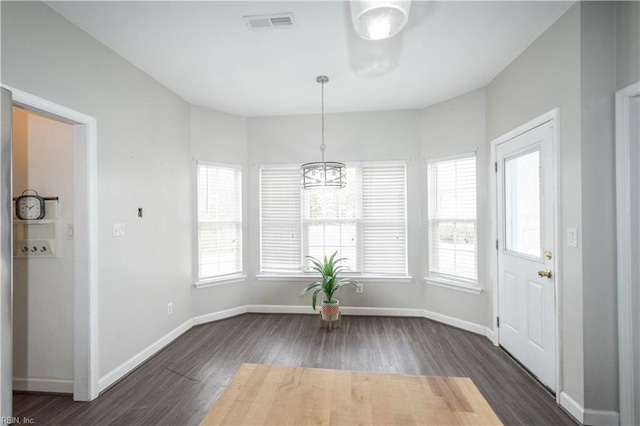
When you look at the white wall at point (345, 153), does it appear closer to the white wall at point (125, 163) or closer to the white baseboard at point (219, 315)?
the white baseboard at point (219, 315)

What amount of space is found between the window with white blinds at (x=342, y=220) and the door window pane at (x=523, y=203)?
4.13 feet

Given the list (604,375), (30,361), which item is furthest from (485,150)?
(30,361)

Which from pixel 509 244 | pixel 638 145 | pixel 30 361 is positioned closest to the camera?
pixel 638 145

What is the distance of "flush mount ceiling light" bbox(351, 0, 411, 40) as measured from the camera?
4.89 feet

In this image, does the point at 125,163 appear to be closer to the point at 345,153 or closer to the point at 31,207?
the point at 31,207

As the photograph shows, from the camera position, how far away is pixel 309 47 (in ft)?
8.06

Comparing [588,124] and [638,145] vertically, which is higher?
[588,124]

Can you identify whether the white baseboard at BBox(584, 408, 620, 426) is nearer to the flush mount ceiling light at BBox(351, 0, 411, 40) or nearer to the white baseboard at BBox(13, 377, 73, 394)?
the flush mount ceiling light at BBox(351, 0, 411, 40)

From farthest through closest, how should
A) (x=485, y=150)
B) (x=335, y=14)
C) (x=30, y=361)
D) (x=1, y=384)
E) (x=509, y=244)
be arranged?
(x=485, y=150), (x=509, y=244), (x=30, y=361), (x=335, y=14), (x=1, y=384)

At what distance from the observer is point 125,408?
2152 mm

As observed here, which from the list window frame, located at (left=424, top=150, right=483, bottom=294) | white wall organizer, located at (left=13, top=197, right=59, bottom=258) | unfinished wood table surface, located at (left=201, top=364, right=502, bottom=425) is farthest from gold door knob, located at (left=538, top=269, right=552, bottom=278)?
white wall organizer, located at (left=13, top=197, right=59, bottom=258)

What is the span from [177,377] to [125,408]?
44cm

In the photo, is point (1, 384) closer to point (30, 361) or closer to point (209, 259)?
point (30, 361)

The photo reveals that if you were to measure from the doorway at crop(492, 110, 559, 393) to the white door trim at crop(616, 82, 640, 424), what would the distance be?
1.15 ft
